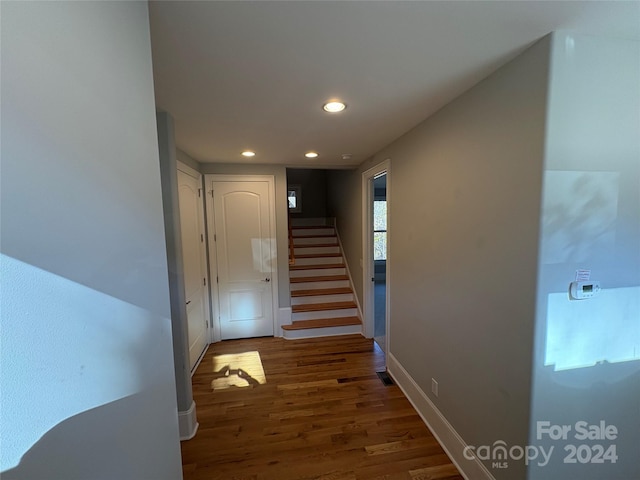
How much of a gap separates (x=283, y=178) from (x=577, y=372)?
129 inches

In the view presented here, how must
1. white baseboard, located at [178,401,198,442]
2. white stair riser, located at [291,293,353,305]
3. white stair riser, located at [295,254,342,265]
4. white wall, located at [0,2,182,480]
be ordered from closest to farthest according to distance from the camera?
white wall, located at [0,2,182,480] → white baseboard, located at [178,401,198,442] → white stair riser, located at [291,293,353,305] → white stair riser, located at [295,254,342,265]

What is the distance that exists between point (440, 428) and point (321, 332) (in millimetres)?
2003

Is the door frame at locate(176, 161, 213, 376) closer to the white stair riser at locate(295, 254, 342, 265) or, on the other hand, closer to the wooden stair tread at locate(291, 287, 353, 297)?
the wooden stair tread at locate(291, 287, 353, 297)

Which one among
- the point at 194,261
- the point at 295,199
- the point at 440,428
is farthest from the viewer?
the point at 295,199

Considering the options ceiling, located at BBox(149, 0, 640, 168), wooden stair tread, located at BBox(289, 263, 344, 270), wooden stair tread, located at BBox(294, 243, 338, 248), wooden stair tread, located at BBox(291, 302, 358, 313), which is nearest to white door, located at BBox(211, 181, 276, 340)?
wooden stair tread, located at BBox(291, 302, 358, 313)

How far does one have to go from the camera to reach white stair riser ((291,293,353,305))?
4008 millimetres

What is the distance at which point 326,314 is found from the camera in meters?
3.92

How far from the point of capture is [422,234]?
84.3 inches

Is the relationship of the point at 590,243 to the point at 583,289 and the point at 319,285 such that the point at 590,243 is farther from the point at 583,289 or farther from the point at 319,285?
the point at 319,285

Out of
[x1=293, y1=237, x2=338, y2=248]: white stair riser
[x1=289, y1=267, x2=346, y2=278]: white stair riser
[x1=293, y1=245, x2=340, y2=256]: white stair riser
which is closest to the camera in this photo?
[x1=289, y1=267, x2=346, y2=278]: white stair riser

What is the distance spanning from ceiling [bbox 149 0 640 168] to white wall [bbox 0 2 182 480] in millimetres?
332

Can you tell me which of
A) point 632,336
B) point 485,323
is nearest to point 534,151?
point 485,323

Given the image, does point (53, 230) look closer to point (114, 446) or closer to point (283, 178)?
point (114, 446)

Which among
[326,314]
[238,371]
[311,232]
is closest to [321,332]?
[326,314]
